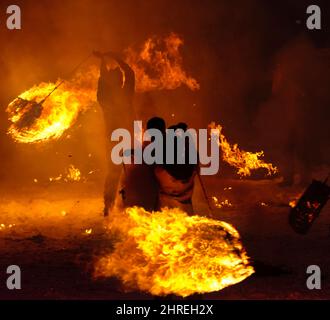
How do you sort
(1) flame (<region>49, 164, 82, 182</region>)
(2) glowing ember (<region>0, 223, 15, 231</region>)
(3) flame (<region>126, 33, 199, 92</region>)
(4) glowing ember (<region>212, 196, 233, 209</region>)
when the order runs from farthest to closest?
(1) flame (<region>49, 164, 82, 182</region>) < (3) flame (<region>126, 33, 199, 92</region>) < (4) glowing ember (<region>212, 196, 233, 209</region>) < (2) glowing ember (<region>0, 223, 15, 231</region>)

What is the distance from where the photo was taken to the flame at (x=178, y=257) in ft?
18.6

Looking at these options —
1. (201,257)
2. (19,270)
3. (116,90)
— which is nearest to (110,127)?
(116,90)

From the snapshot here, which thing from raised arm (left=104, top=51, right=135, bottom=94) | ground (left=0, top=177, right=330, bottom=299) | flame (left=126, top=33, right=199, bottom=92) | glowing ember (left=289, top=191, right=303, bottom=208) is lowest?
ground (left=0, top=177, right=330, bottom=299)

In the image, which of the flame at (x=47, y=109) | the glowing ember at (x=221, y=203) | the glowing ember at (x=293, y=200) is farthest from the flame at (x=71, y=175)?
the glowing ember at (x=293, y=200)

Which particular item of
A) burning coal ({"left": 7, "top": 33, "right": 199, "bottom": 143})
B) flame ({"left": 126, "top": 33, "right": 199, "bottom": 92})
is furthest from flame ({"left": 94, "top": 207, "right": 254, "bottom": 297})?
flame ({"left": 126, "top": 33, "right": 199, "bottom": 92})

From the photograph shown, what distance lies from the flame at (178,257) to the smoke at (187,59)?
28.0 ft

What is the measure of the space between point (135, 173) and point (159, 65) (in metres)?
7.03

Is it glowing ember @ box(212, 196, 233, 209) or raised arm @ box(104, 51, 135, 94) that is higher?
raised arm @ box(104, 51, 135, 94)

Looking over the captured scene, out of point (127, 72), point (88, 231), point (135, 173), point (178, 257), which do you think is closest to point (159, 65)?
point (127, 72)

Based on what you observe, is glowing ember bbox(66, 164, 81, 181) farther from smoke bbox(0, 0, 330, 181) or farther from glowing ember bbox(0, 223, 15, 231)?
glowing ember bbox(0, 223, 15, 231)

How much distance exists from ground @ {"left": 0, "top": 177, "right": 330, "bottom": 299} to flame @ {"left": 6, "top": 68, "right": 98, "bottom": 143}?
186 centimetres

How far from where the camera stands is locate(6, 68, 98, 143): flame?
938 centimetres

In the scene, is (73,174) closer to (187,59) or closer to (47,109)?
(187,59)
